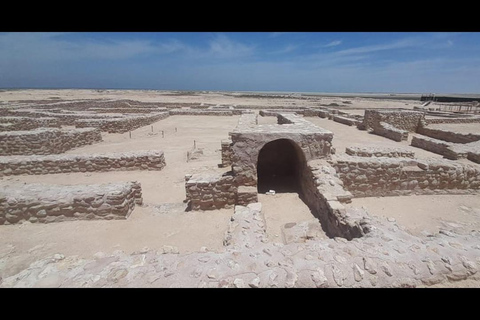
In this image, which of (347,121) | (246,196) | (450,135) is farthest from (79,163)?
(347,121)

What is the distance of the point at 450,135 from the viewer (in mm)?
14289

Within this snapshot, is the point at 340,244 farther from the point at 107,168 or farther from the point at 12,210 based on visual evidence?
the point at 107,168

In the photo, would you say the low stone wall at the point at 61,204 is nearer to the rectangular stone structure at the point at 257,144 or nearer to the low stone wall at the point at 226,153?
the rectangular stone structure at the point at 257,144

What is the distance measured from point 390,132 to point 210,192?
1474cm

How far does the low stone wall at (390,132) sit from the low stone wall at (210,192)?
13467 millimetres

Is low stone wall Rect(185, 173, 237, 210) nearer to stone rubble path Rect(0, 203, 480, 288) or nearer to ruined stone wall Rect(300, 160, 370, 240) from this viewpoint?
ruined stone wall Rect(300, 160, 370, 240)

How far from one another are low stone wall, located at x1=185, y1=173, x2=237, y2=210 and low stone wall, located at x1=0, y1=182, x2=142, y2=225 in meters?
1.71

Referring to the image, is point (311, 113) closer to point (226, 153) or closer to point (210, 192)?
point (226, 153)

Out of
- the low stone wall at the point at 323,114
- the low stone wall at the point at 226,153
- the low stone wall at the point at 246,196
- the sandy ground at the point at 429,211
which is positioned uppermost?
the low stone wall at the point at 323,114

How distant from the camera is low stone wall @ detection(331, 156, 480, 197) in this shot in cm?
747

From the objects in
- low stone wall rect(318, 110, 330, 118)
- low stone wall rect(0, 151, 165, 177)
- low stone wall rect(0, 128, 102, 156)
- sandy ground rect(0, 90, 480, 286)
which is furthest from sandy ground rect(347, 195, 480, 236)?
low stone wall rect(318, 110, 330, 118)

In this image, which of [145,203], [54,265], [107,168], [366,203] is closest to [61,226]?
[145,203]

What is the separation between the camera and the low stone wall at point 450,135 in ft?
43.2

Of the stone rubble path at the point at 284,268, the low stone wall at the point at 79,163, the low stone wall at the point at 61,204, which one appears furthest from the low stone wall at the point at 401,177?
the low stone wall at the point at 79,163
